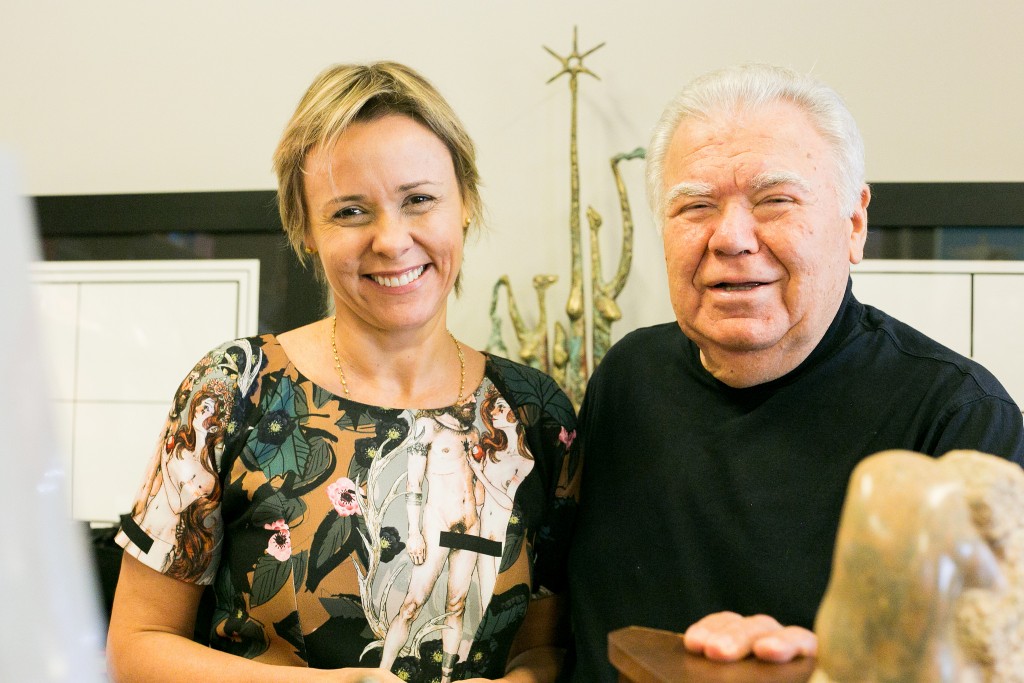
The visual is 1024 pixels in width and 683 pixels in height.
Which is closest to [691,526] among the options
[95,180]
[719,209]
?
[719,209]

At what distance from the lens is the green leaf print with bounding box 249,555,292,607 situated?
53.0 inches

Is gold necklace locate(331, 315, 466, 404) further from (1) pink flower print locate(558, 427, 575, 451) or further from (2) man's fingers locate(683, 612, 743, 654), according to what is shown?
(2) man's fingers locate(683, 612, 743, 654)

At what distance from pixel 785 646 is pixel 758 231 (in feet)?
2.14

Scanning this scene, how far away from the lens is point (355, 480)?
1398 mm

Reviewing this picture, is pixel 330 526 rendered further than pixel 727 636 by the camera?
Yes

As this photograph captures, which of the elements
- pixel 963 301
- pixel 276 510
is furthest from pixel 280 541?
pixel 963 301

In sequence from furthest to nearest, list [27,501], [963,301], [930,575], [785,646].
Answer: [963,301]
[785,646]
[930,575]
[27,501]

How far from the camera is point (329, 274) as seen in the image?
4.76 feet

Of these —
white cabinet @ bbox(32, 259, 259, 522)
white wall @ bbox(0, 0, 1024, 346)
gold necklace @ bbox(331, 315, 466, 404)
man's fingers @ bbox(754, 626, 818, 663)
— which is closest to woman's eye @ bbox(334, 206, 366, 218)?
gold necklace @ bbox(331, 315, 466, 404)

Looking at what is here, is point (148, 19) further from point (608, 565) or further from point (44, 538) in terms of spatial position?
point (44, 538)

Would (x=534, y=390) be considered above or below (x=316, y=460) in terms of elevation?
above

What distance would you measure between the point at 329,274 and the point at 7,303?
102 centimetres

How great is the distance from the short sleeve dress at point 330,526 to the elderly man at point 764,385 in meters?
0.20

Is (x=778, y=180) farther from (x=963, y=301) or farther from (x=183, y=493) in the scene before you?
(x=963, y=301)
